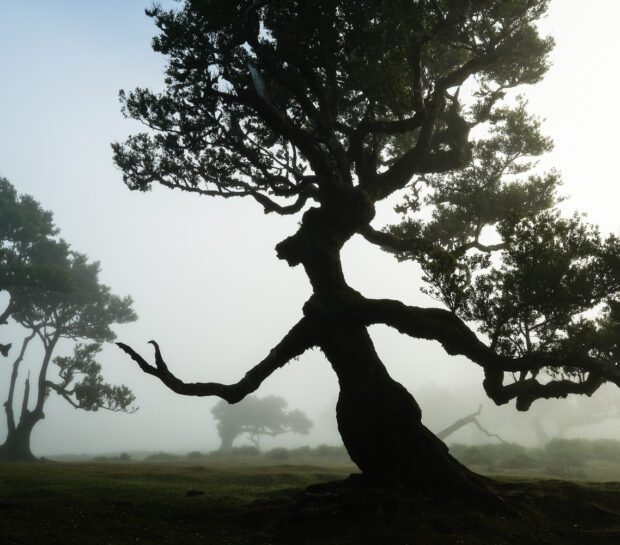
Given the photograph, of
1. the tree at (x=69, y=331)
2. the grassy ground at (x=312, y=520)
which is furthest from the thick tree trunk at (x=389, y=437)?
the tree at (x=69, y=331)

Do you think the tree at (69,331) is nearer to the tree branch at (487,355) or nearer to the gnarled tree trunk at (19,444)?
the gnarled tree trunk at (19,444)

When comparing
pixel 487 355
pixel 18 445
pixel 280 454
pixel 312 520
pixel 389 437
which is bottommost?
pixel 280 454

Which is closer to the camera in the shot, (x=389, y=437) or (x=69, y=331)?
(x=389, y=437)

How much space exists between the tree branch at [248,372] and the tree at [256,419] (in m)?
64.3

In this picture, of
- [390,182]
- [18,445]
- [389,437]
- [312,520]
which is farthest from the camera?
[18,445]

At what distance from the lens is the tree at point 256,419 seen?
71.5m

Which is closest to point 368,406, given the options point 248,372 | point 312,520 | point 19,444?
point 312,520

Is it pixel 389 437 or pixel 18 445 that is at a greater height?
pixel 389 437

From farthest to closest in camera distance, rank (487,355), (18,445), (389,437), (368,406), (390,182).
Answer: (18,445)
(390,182)
(487,355)
(368,406)
(389,437)

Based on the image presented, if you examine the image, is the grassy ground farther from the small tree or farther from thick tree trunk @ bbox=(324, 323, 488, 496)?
the small tree

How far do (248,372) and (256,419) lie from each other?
71.1 metres

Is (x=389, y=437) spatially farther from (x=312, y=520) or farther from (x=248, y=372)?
(x=248, y=372)

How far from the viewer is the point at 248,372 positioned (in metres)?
9.62

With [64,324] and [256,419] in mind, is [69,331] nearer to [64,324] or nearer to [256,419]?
[64,324]
